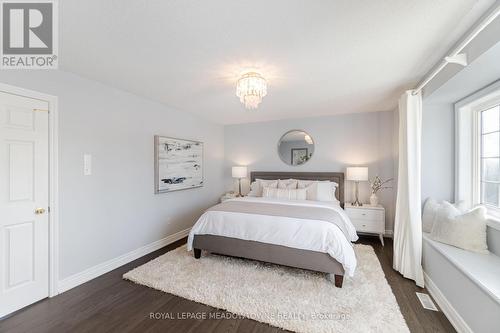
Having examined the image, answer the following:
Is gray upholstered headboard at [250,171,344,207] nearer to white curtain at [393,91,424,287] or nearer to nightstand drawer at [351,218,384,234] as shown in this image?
nightstand drawer at [351,218,384,234]

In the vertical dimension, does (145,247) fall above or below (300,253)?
below

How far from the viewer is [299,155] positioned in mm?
4664

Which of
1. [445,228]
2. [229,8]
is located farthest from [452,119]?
[229,8]

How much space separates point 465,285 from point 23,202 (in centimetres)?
399

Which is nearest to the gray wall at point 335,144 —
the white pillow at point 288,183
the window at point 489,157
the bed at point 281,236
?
the white pillow at point 288,183

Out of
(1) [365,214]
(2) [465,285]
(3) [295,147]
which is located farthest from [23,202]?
(1) [365,214]

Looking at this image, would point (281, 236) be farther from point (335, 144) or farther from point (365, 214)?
point (335, 144)

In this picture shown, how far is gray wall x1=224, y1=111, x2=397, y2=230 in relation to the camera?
404 centimetres

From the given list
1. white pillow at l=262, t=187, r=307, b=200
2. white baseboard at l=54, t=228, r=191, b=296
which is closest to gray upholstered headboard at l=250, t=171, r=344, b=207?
white pillow at l=262, t=187, r=307, b=200

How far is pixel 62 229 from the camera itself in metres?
2.34

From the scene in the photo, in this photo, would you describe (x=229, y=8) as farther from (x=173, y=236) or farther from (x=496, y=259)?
(x=173, y=236)

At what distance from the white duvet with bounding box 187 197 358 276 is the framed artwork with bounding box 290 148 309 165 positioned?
1977mm

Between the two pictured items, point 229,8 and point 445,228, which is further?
point 445,228

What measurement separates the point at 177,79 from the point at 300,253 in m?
2.56
